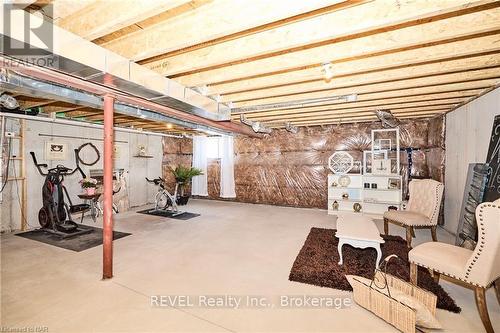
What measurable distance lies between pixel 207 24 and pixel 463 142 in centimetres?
456

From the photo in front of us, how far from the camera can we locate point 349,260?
298 centimetres

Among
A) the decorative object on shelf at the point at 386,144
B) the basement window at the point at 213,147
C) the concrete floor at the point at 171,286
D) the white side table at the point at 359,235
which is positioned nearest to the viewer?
the concrete floor at the point at 171,286

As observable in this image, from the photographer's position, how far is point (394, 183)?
537 cm

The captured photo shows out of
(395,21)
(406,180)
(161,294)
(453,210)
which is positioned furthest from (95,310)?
(406,180)

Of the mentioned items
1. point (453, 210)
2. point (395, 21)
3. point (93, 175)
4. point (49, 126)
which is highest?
point (395, 21)

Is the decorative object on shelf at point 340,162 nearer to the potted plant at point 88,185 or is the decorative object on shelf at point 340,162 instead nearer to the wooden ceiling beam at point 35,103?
the potted plant at point 88,185

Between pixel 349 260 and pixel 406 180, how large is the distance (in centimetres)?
355

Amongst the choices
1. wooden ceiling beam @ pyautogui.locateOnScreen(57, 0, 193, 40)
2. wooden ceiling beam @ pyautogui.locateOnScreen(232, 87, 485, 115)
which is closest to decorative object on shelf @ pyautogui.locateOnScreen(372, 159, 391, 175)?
wooden ceiling beam @ pyautogui.locateOnScreen(232, 87, 485, 115)

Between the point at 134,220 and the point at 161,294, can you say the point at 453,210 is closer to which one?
the point at 161,294

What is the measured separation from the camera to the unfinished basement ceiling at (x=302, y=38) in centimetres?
157

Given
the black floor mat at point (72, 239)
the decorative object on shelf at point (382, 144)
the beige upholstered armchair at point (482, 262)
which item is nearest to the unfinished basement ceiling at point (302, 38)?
the beige upholstered armchair at point (482, 262)

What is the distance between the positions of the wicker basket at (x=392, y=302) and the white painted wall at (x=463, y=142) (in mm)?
2580

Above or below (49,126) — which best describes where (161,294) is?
below

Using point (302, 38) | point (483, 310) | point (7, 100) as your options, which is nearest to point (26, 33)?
point (302, 38)
